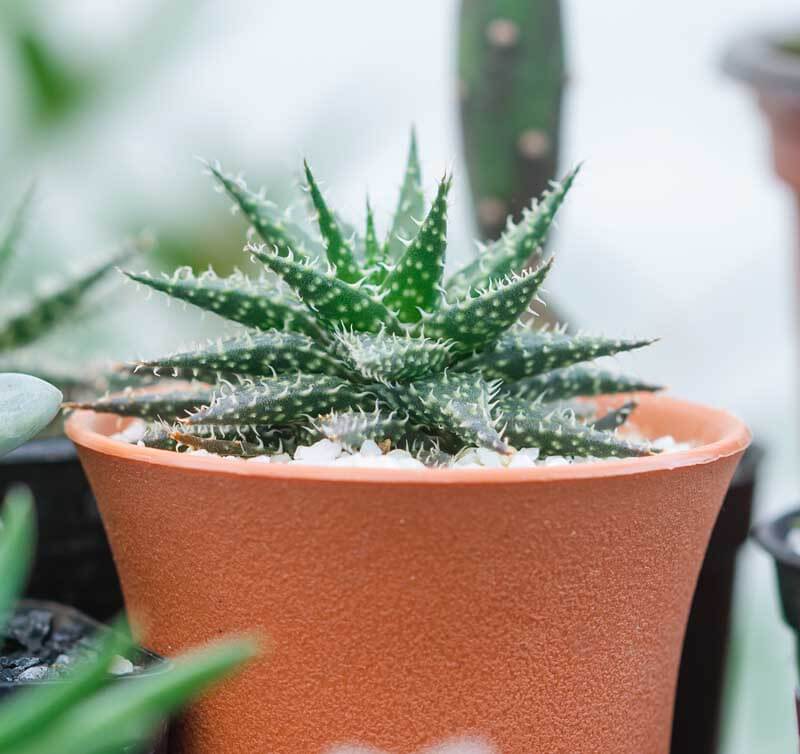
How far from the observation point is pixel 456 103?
3.42ft

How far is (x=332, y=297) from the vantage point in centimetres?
59

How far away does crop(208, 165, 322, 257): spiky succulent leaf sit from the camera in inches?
25.8

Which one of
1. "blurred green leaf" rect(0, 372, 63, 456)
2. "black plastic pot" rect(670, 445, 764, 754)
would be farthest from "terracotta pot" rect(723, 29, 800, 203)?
"blurred green leaf" rect(0, 372, 63, 456)

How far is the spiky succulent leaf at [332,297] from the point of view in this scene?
577 mm

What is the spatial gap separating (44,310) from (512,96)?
0.46 meters

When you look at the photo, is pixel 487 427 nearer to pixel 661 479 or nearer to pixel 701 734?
pixel 661 479

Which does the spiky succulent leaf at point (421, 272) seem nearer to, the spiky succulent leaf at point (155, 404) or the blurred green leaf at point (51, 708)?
the spiky succulent leaf at point (155, 404)

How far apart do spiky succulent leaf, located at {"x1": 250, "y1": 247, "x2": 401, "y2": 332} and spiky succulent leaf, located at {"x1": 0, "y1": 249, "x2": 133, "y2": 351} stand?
0.99 feet

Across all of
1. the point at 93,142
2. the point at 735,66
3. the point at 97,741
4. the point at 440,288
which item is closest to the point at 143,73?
the point at 93,142

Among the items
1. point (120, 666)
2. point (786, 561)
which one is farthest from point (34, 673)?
point (786, 561)

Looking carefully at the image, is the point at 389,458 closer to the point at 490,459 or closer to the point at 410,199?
the point at 490,459

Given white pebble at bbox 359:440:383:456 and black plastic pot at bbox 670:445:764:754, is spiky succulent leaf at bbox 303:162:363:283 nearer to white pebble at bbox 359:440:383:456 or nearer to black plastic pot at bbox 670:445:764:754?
white pebble at bbox 359:440:383:456

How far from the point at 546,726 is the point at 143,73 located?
1.18 metres

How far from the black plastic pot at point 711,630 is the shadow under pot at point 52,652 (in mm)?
505
